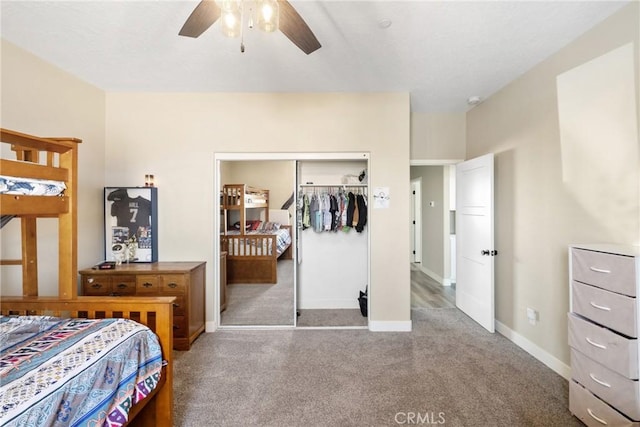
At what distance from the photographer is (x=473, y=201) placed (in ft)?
10.8

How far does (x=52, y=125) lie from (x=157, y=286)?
1.80 m

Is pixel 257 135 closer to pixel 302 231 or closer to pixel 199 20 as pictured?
pixel 302 231

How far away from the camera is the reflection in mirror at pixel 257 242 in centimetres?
334

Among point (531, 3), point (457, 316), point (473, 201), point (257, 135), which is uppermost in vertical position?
point (531, 3)

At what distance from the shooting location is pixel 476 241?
325cm

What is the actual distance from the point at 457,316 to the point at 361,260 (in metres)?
1.40

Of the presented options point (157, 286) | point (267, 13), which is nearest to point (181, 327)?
point (157, 286)

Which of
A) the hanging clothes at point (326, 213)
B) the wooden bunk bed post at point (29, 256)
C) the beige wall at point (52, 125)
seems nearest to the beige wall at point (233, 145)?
the beige wall at point (52, 125)

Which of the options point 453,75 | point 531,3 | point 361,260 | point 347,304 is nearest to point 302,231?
point 361,260

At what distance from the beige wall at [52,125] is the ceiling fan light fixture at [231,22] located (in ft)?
7.30

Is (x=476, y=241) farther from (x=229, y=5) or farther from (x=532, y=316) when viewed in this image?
(x=229, y=5)

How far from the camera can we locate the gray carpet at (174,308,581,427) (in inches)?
72.0

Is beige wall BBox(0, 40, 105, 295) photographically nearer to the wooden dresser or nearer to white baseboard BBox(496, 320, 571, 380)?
the wooden dresser

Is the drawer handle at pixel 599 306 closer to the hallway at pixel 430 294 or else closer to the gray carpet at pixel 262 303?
the hallway at pixel 430 294
